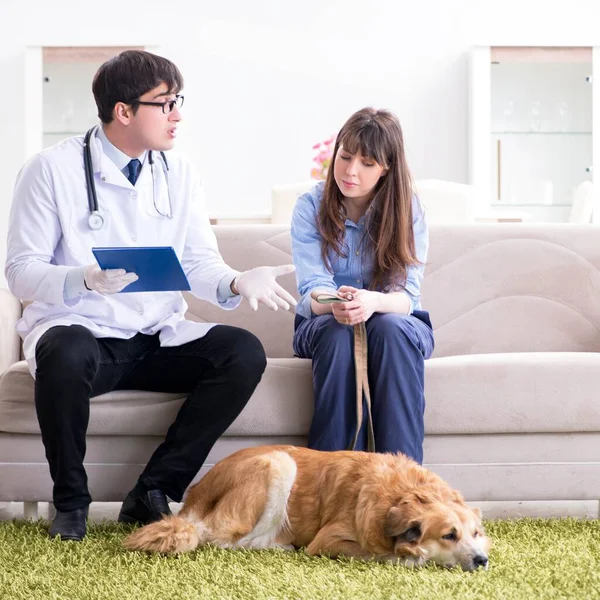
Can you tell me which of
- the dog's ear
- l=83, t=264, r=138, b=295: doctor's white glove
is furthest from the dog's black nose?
l=83, t=264, r=138, b=295: doctor's white glove

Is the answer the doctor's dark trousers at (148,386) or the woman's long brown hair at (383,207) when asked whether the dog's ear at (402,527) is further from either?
the woman's long brown hair at (383,207)

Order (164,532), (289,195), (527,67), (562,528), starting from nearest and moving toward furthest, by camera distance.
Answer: (164,532), (562,528), (289,195), (527,67)

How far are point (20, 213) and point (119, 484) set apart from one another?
652 mm

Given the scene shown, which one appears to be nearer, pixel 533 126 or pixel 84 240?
pixel 84 240

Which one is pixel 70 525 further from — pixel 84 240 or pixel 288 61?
pixel 288 61

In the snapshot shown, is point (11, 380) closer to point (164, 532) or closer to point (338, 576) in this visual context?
point (164, 532)

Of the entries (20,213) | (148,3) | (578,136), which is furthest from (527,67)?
(20,213)

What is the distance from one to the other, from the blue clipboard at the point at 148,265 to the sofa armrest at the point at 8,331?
626 mm

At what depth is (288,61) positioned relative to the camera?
6.30 m

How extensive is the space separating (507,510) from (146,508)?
963mm

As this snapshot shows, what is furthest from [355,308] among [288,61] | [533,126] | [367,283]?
[288,61]

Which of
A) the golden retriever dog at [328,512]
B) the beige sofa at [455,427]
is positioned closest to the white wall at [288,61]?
the beige sofa at [455,427]

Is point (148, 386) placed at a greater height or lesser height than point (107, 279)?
lesser

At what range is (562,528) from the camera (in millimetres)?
2031
